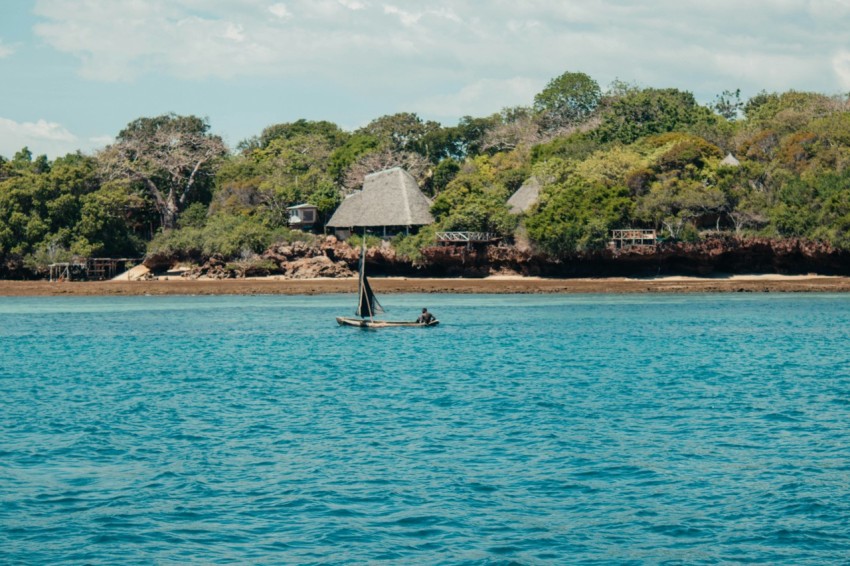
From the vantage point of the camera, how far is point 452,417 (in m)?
24.5

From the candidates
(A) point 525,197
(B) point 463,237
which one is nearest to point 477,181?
(A) point 525,197

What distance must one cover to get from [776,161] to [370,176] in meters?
32.1

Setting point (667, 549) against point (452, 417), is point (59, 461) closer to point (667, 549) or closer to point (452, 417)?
point (452, 417)

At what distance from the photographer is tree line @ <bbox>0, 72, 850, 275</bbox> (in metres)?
70.0

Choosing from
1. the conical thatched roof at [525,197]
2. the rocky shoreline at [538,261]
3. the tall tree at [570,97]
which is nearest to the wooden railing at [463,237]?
the rocky shoreline at [538,261]

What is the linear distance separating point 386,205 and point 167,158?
889 inches

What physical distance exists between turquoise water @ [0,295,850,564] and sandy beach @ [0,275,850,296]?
25.0 metres

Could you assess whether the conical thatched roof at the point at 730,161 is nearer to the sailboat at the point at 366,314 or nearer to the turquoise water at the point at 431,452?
the turquoise water at the point at 431,452

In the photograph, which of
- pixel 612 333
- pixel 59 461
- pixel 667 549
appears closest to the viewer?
pixel 667 549

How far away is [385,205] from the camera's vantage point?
8094cm

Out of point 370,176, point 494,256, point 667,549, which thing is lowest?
point 667,549

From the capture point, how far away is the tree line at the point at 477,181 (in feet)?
230

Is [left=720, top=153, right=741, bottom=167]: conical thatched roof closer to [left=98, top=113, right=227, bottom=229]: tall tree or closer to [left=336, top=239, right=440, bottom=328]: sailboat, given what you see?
[left=336, top=239, right=440, bottom=328]: sailboat

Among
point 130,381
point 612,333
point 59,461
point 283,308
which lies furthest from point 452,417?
point 283,308
